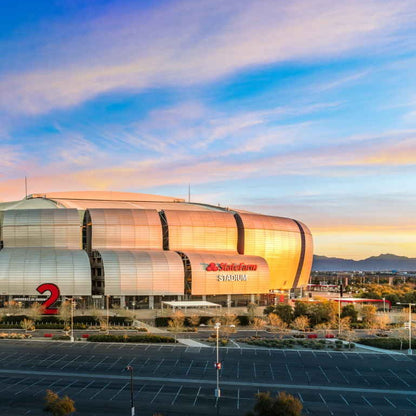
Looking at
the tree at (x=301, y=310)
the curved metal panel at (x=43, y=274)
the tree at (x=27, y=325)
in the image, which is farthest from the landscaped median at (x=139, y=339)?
the curved metal panel at (x=43, y=274)

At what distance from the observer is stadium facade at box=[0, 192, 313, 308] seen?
412 ft

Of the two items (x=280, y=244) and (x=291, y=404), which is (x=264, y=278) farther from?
(x=291, y=404)

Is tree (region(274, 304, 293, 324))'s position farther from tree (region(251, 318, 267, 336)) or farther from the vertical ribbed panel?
the vertical ribbed panel

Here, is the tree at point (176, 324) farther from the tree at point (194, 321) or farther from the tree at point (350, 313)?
the tree at point (350, 313)

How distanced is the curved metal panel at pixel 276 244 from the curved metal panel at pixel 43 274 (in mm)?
47177

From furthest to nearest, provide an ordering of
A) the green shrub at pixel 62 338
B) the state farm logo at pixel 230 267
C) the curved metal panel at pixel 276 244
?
the curved metal panel at pixel 276 244, the state farm logo at pixel 230 267, the green shrub at pixel 62 338

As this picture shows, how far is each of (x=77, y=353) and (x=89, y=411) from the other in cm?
2566

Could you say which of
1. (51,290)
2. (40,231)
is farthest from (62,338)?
(40,231)

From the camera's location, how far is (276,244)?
157875 mm

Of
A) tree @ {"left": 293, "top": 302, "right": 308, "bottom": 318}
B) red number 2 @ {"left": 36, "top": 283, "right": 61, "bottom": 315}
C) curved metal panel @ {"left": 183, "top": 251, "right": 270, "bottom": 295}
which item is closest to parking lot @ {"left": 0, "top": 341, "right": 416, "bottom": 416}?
tree @ {"left": 293, "top": 302, "right": 308, "bottom": 318}

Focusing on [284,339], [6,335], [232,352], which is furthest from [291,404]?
[6,335]

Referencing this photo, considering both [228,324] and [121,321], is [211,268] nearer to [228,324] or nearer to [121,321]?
[121,321]

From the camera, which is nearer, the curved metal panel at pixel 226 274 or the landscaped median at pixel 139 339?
the landscaped median at pixel 139 339

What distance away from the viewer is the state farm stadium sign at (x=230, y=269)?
442 feet
